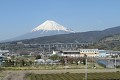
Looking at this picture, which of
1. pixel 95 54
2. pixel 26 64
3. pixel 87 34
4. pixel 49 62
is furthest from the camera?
pixel 87 34

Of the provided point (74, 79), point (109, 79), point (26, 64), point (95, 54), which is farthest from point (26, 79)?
point (95, 54)

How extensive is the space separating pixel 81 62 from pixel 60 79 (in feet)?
83.9

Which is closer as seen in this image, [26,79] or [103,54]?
[26,79]

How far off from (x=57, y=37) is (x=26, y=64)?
11462 centimetres

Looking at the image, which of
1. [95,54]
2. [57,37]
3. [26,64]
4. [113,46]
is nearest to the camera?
[26,64]

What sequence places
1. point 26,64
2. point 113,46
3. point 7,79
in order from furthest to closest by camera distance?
point 113,46 < point 26,64 < point 7,79

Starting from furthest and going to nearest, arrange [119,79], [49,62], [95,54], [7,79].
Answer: [95,54] < [49,62] < [7,79] < [119,79]

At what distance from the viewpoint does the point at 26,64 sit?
45.0 meters

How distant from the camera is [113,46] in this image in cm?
10094

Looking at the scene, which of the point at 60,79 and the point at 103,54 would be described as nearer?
the point at 60,79

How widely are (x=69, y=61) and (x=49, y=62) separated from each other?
9.16ft

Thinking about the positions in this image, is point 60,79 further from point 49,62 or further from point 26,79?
point 49,62

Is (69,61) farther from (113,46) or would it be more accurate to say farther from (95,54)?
(113,46)

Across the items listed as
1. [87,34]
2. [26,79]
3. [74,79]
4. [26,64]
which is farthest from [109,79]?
[87,34]
